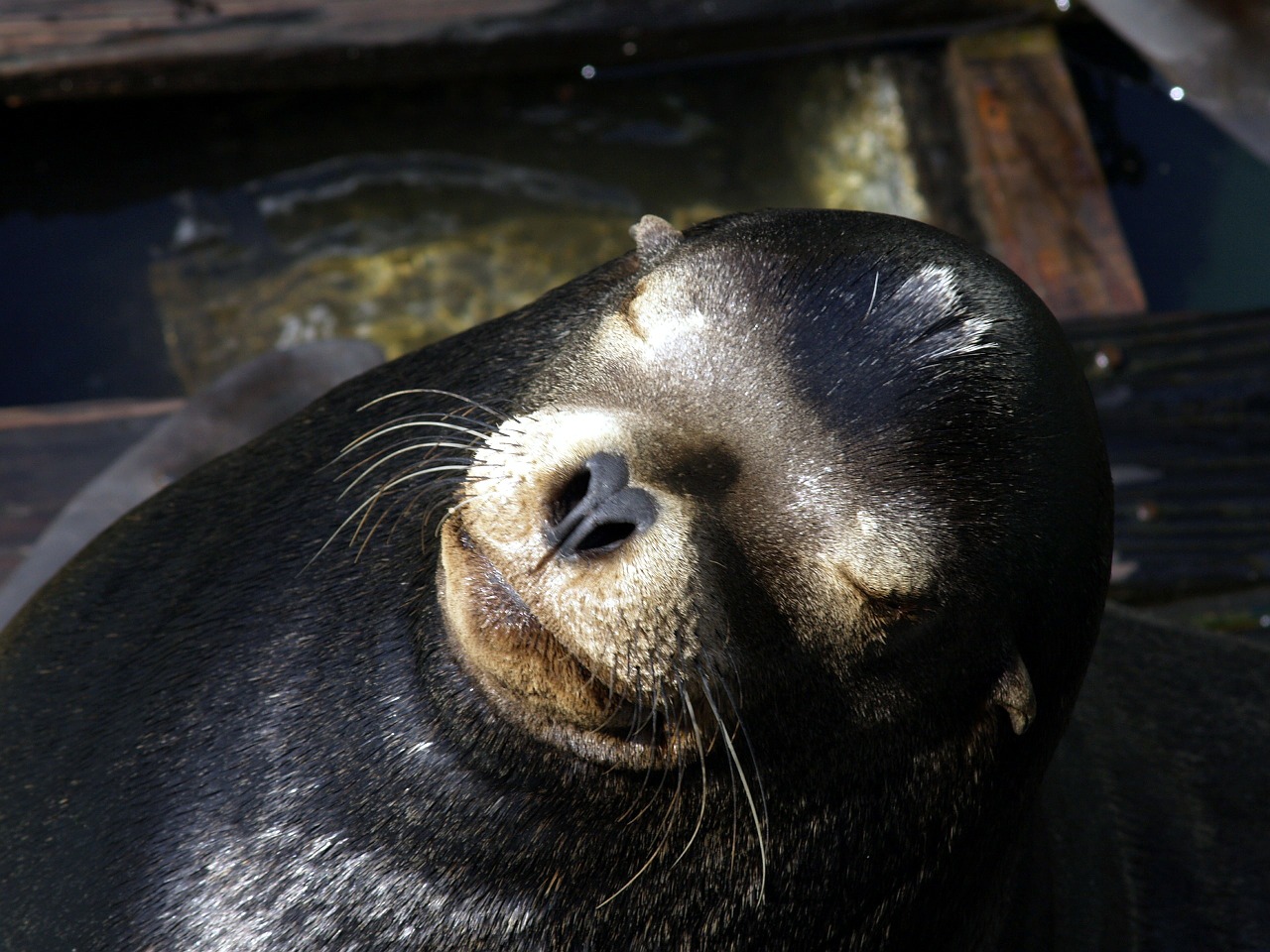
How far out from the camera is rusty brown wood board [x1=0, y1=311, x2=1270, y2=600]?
3.62 metres

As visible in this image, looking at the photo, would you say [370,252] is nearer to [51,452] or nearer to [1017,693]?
[51,452]

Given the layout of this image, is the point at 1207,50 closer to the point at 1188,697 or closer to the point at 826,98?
the point at 826,98

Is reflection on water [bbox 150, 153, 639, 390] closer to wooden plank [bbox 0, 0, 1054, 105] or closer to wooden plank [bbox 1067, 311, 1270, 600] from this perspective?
wooden plank [bbox 0, 0, 1054, 105]

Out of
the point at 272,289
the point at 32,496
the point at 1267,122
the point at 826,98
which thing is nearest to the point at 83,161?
the point at 272,289

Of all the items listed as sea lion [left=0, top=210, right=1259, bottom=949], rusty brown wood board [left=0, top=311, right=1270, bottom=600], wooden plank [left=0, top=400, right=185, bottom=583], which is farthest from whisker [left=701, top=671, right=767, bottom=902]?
wooden plank [left=0, top=400, right=185, bottom=583]

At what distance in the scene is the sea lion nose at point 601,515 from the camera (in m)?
1.44

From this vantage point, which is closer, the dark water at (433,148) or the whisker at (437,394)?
the whisker at (437,394)

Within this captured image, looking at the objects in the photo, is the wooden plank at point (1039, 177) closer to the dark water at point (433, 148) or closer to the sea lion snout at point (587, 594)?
the dark water at point (433, 148)

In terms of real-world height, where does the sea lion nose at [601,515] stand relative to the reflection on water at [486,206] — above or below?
below

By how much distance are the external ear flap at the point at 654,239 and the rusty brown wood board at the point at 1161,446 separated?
221 cm

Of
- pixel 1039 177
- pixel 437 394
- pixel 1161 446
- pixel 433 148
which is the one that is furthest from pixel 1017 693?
pixel 433 148

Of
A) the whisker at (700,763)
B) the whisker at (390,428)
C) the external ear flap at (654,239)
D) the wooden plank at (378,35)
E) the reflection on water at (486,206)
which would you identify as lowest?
the whisker at (700,763)

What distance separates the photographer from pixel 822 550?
1569 millimetres

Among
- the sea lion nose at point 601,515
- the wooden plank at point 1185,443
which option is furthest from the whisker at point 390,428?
the wooden plank at point 1185,443
